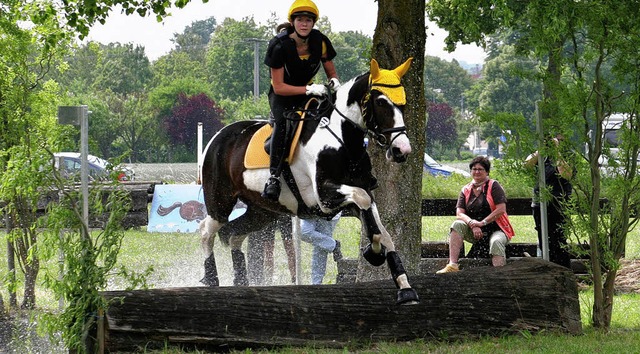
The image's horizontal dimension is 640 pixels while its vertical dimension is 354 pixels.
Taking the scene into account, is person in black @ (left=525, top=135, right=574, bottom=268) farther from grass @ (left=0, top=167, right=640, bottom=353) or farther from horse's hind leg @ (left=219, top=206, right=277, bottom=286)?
horse's hind leg @ (left=219, top=206, right=277, bottom=286)

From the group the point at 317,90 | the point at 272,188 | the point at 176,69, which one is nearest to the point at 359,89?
the point at 317,90

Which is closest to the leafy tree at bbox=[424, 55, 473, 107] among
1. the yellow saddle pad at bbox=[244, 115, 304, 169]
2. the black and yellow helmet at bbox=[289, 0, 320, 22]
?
the yellow saddle pad at bbox=[244, 115, 304, 169]

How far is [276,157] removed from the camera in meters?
8.71

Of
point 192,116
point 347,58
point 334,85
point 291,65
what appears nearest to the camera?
point 334,85

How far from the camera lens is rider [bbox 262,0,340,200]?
28.1 ft

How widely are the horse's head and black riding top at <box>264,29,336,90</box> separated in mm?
952

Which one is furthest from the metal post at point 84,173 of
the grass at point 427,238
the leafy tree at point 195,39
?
the leafy tree at point 195,39

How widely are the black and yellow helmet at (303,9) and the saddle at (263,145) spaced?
724mm

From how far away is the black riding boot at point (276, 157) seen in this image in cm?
870

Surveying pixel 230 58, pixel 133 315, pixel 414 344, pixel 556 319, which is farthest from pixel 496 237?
pixel 230 58

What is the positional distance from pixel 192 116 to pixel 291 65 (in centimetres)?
4857

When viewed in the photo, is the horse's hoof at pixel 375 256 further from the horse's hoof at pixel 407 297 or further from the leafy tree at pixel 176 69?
the leafy tree at pixel 176 69

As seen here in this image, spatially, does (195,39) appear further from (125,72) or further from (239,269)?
(239,269)

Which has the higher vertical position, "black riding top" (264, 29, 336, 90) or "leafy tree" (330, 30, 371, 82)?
"leafy tree" (330, 30, 371, 82)
